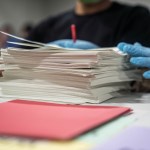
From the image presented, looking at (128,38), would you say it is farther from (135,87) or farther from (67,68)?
(67,68)

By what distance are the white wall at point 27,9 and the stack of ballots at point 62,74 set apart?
4853 millimetres

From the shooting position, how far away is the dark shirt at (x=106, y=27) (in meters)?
1.53

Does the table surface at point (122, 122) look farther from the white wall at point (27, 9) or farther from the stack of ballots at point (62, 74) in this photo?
the white wall at point (27, 9)

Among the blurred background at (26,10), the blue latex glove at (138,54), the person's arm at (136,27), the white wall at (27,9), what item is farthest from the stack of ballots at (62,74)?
the white wall at (27,9)

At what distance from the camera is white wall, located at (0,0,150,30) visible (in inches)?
231

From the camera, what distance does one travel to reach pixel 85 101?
3.08ft

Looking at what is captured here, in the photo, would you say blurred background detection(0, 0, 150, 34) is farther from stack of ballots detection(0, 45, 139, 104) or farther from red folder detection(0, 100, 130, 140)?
red folder detection(0, 100, 130, 140)

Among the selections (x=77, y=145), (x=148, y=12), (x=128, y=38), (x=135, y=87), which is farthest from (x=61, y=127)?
(x=148, y=12)

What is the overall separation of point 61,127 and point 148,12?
44.3 inches

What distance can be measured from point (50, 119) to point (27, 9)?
5.72 m

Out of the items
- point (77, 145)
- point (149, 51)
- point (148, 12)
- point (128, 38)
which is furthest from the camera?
point (148, 12)

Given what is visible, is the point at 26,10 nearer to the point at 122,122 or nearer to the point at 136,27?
the point at 136,27

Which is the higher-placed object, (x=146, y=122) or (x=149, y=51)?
(x=149, y=51)

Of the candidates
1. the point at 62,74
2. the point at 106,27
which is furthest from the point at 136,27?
the point at 62,74
